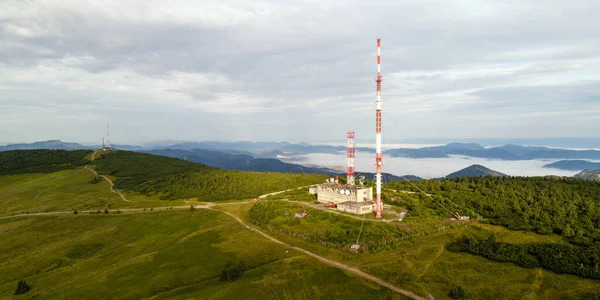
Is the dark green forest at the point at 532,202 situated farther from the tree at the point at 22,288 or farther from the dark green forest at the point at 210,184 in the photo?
the tree at the point at 22,288

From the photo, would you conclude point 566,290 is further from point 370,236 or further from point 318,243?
point 318,243

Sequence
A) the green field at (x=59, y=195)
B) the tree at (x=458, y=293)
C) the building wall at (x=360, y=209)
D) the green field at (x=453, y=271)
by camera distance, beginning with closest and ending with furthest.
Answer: the tree at (x=458, y=293) → the green field at (x=453, y=271) → the building wall at (x=360, y=209) → the green field at (x=59, y=195)

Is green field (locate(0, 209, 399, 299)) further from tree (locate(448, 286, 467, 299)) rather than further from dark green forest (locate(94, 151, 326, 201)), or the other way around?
dark green forest (locate(94, 151, 326, 201))

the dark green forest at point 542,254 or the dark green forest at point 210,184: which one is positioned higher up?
the dark green forest at point 210,184

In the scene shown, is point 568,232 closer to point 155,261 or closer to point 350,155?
point 350,155

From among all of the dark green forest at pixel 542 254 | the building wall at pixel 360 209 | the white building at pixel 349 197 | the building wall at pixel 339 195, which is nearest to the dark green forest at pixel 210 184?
the building wall at pixel 339 195

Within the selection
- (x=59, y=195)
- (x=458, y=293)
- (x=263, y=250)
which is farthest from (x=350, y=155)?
(x=59, y=195)

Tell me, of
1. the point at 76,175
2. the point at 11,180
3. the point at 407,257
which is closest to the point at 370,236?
the point at 407,257
